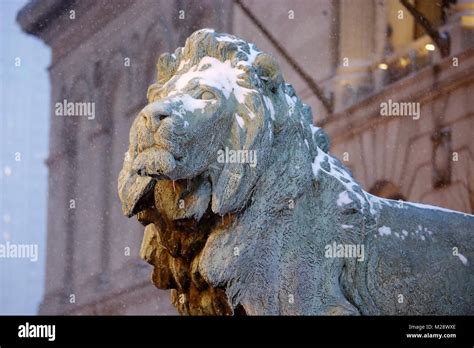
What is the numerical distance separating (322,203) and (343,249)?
31cm

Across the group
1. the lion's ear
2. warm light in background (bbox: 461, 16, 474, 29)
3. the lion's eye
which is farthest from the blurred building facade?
the lion's eye

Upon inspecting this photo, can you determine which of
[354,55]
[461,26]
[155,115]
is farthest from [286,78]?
[155,115]

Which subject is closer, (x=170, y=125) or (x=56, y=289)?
(x=170, y=125)

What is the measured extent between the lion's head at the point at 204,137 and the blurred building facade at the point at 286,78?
3.95 metres

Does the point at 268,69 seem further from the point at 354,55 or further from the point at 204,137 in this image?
the point at 354,55

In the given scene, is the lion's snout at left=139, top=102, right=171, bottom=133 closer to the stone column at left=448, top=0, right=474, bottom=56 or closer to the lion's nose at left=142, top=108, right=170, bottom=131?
the lion's nose at left=142, top=108, right=170, bottom=131

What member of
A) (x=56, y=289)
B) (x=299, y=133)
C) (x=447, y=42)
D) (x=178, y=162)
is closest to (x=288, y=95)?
(x=299, y=133)

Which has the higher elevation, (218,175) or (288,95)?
(288,95)

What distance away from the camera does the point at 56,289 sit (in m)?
12.2

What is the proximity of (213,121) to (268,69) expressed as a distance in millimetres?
561

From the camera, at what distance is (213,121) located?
763 cm
